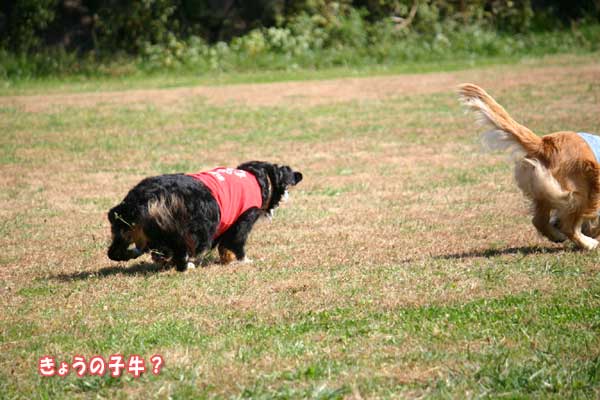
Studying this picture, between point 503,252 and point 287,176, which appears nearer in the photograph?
point 503,252

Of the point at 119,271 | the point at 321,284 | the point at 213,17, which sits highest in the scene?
the point at 213,17

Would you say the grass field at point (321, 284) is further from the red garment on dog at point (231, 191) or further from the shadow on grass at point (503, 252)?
the red garment on dog at point (231, 191)

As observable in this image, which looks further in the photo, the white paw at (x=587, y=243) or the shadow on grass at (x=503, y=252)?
the shadow on grass at (x=503, y=252)

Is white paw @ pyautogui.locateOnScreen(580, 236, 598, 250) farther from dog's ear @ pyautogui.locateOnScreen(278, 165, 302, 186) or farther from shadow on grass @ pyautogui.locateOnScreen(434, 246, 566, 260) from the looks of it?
dog's ear @ pyautogui.locateOnScreen(278, 165, 302, 186)

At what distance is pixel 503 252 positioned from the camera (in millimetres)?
7336

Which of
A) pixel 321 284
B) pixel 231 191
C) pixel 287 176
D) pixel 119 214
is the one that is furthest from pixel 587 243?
pixel 119 214

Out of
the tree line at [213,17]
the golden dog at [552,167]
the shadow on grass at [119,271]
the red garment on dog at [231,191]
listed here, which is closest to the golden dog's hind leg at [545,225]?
the golden dog at [552,167]

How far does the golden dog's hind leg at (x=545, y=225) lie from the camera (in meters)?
7.10

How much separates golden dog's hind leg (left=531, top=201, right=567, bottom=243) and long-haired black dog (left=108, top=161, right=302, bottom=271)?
2.54 metres

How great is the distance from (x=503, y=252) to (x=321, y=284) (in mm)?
1905

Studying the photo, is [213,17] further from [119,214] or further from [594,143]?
[594,143]

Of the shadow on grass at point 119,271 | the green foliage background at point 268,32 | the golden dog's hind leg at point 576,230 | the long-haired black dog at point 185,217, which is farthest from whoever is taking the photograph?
the green foliage background at point 268,32

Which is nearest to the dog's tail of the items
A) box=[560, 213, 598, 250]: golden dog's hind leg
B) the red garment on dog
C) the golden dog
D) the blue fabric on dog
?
the golden dog

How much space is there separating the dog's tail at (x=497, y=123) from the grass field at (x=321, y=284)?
37.9 inches
